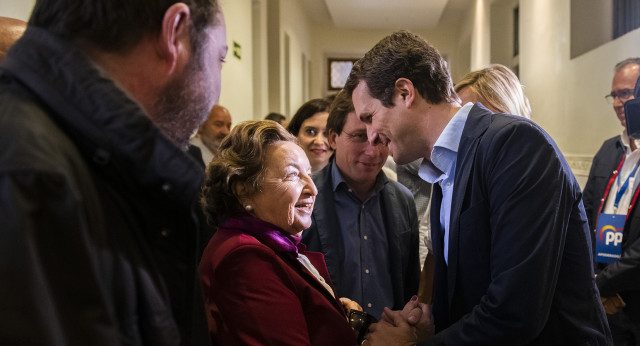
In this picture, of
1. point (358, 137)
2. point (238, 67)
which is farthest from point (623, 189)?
point (238, 67)

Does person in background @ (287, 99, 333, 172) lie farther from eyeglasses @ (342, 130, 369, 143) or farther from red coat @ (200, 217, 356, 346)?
red coat @ (200, 217, 356, 346)

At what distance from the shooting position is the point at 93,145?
0.74 meters

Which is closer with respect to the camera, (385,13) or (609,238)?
(609,238)

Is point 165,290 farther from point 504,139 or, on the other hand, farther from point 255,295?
point 504,139

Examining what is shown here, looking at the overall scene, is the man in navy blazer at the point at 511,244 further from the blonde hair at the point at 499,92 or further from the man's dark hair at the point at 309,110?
the man's dark hair at the point at 309,110

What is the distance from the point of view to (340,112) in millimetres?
2367

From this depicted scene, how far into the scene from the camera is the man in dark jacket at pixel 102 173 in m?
0.64

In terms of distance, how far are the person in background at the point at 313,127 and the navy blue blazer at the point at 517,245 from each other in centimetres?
181

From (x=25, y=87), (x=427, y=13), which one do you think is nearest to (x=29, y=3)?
(x=25, y=87)

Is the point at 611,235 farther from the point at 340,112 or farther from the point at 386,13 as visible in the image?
the point at 386,13

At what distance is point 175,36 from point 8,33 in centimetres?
83

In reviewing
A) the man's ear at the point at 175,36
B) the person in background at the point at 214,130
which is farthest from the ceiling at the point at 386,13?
the man's ear at the point at 175,36

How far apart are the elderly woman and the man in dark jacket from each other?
36cm

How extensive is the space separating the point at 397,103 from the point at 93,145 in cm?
123
